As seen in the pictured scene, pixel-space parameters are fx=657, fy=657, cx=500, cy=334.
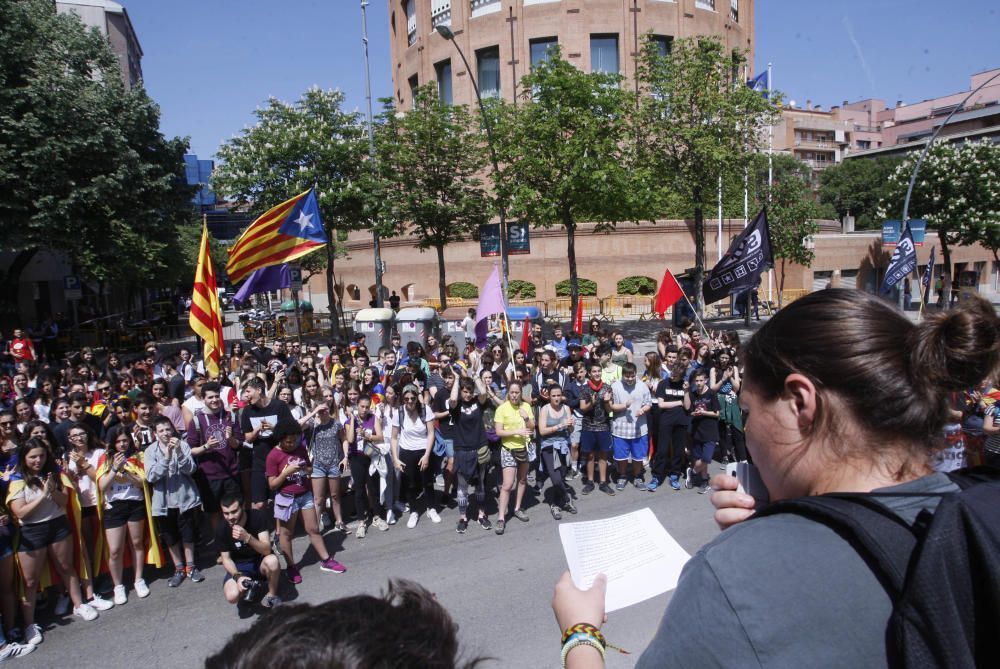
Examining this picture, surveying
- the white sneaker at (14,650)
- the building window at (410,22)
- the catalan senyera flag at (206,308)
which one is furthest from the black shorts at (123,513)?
the building window at (410,22)

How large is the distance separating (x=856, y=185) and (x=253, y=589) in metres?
68.3

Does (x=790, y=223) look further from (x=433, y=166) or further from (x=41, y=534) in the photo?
(x=41, y=534)

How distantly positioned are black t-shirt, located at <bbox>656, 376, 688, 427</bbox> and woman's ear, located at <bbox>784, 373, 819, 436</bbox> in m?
8.24

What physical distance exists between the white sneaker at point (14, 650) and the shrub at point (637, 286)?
106ft

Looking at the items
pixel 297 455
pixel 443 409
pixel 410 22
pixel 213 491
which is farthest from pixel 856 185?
pixel 213 491

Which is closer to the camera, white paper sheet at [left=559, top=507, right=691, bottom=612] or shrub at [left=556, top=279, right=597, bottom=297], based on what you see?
white paper sheet at [left=559, top=507, right=691, bottom=612]

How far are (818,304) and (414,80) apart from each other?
4317 centimetres

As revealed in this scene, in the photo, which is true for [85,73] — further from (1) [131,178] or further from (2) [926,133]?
(2) [926,133]

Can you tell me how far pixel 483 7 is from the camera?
120ft

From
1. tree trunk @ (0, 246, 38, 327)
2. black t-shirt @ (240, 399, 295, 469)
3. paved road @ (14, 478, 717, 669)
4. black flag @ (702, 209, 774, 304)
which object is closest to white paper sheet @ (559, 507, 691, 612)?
paved road @ (14, 478, 717, 669)

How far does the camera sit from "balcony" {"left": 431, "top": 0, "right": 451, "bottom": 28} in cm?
3757

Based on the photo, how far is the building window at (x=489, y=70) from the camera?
3681cm

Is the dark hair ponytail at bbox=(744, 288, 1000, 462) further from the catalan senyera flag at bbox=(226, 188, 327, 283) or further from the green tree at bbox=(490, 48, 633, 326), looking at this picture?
the green tree at bbox=(490, 48, 633, 326)

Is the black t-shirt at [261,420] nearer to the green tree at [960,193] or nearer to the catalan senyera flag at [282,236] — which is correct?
the catalan senyera flag at [282,236]
